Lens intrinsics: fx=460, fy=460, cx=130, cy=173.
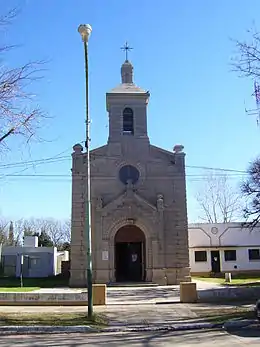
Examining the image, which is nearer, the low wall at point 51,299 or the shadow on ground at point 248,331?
the shadow on ground at point 248,331

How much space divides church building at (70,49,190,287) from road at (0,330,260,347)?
20183mm

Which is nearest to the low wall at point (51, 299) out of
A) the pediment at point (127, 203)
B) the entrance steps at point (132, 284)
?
the entrance steps at point (132, 284)

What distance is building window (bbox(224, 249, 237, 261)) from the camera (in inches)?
1799

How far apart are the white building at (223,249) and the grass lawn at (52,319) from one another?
3014 cm

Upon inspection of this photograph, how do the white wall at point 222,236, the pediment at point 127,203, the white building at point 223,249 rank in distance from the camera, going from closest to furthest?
the pediment at point 127,203 < the white building at point 223,249 < the white wall at point 222,236

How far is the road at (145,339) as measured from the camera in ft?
36.4

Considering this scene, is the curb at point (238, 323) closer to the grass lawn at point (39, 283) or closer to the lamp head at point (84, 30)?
the lamp head at point (84, 30)

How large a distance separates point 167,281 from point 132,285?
2967mm

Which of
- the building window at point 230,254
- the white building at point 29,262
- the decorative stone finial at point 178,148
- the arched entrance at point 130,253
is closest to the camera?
the arched entrance at point 130,253

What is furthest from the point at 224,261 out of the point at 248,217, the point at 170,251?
the point at 170,251

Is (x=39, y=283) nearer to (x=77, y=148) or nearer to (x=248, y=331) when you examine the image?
(x=77, y=148)

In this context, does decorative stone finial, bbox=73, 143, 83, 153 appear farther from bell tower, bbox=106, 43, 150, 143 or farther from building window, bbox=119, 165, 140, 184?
building window, bbox=119, 165, 140, 184

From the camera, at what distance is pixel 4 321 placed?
14.8 m

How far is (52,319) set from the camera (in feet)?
49.6
